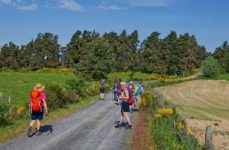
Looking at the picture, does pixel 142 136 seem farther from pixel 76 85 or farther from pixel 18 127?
pixel 76 85

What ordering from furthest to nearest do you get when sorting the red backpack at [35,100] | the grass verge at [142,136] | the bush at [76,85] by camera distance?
the bush at [76,85], the red backpack at [35,100], the grass verge at [142,136]

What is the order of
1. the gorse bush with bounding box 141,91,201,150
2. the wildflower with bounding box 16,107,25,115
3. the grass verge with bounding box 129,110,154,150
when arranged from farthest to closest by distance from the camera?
the wildflower with bounding box 16,107,25,115
the grass verge with bounding box 129,110,154,150
the gorse bush with bounding box 141,91,201,150

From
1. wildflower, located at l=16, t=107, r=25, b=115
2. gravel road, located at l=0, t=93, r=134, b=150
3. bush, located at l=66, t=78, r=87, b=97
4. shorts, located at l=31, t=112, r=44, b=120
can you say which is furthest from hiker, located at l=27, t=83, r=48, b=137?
bush, located at l=66, t=78, r=87, b=97

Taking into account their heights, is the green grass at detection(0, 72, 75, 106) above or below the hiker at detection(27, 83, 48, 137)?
below

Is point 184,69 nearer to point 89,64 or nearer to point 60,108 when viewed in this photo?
point 89,64

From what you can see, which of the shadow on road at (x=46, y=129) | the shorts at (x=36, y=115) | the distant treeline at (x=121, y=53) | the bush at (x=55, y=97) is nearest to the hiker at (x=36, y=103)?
the shorts at (x=36, y=115)

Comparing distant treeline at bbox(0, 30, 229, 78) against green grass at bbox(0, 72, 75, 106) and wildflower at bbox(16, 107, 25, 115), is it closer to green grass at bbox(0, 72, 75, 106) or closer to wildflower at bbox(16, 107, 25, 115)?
green grass at bbox(0, 72, 75, 106)

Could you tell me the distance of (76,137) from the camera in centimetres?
1472

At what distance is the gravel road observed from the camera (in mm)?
12933

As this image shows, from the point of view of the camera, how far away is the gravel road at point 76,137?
1293cm

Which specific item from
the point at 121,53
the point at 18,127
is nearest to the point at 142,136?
the point at 18,127

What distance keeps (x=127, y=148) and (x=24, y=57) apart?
116 meters

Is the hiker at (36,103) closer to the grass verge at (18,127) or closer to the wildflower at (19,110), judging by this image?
the grass verge at (18,127)

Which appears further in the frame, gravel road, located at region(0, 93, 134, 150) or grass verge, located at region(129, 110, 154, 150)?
grass verge, located at region(129, 110, 154, 150)
